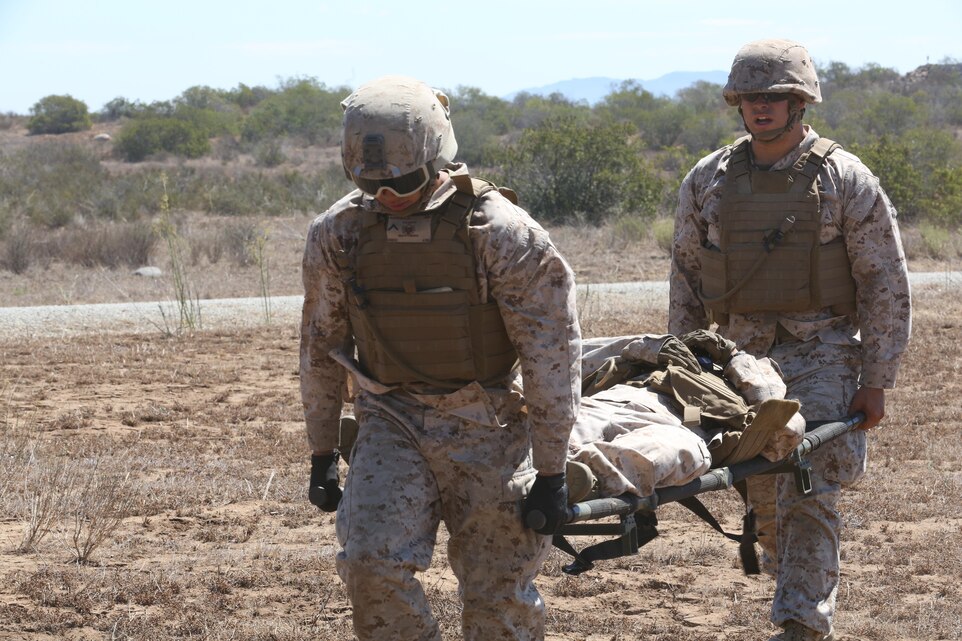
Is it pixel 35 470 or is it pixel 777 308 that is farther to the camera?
pixel 35 470

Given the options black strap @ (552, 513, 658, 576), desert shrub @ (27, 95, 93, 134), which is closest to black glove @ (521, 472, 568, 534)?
black strap @ (552, 513, 658, 576)

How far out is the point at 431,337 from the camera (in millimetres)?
3281

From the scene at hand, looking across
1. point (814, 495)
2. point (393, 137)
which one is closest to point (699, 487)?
point (814, 495)

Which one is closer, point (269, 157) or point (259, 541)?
point (259, 541)

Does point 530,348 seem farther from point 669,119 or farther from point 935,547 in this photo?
point 669,119

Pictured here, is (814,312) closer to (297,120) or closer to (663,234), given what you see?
(663,234)

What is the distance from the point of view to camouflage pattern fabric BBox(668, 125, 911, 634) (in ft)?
13.7

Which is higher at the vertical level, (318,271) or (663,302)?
(318,271)

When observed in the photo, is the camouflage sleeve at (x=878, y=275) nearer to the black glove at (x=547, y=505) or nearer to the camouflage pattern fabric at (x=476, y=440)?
the camouflage pattern fabric at (x=476, y=440)

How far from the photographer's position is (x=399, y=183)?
3178mm

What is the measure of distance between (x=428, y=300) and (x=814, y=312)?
1.75m

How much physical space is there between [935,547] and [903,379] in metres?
4.06

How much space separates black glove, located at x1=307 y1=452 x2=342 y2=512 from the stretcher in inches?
24.4

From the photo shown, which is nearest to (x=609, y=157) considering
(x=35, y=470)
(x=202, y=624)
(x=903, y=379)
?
(x=903, y=379)
